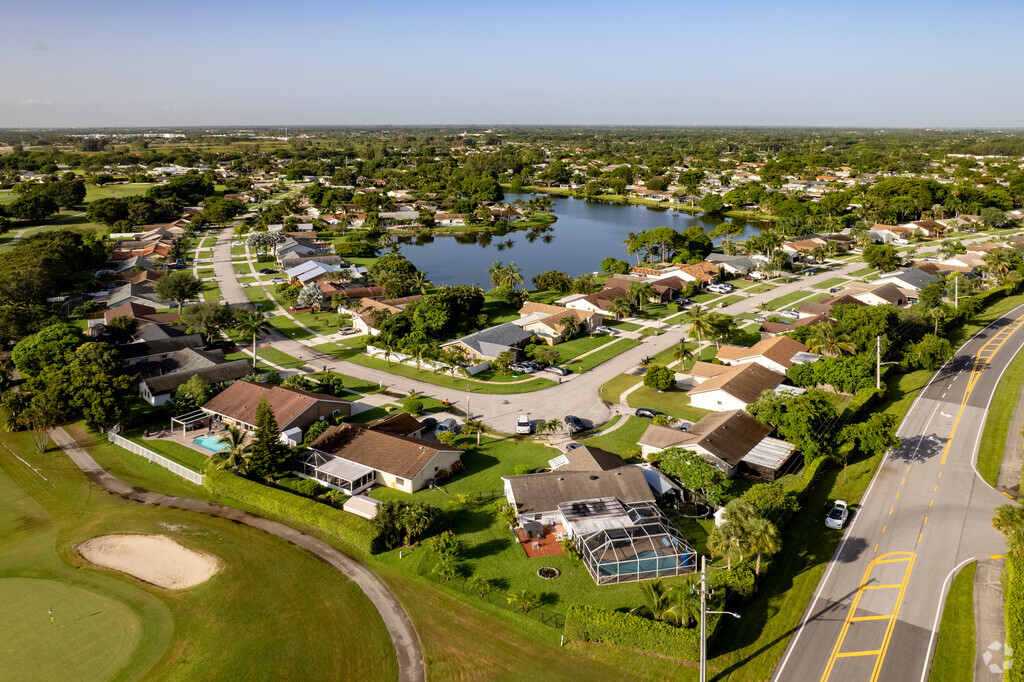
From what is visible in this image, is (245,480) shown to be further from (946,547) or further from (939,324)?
(939,324)

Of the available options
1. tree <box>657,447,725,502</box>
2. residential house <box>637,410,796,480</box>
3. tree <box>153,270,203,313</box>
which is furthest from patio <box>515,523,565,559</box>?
tree <box>153,270,203,313</box>

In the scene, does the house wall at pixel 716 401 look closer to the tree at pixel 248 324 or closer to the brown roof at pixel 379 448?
the brown roof at pixel 379 448

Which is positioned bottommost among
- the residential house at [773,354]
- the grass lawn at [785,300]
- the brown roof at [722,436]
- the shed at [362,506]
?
the shed at [362,506]

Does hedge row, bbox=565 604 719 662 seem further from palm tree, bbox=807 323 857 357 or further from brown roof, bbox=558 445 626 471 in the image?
palm tree, bbox=807 323 857 357

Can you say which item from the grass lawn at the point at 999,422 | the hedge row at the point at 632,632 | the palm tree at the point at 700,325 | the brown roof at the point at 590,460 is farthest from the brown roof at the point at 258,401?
the grass lawn at the point at 999,422

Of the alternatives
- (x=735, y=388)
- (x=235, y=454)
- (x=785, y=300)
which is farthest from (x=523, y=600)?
(x=785, y=300)

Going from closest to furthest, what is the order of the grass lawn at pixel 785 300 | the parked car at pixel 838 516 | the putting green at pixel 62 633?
the putting green at pixel 62 633 < the parked car at pixel 838 516 < the grass lawn at pixel 785 300
